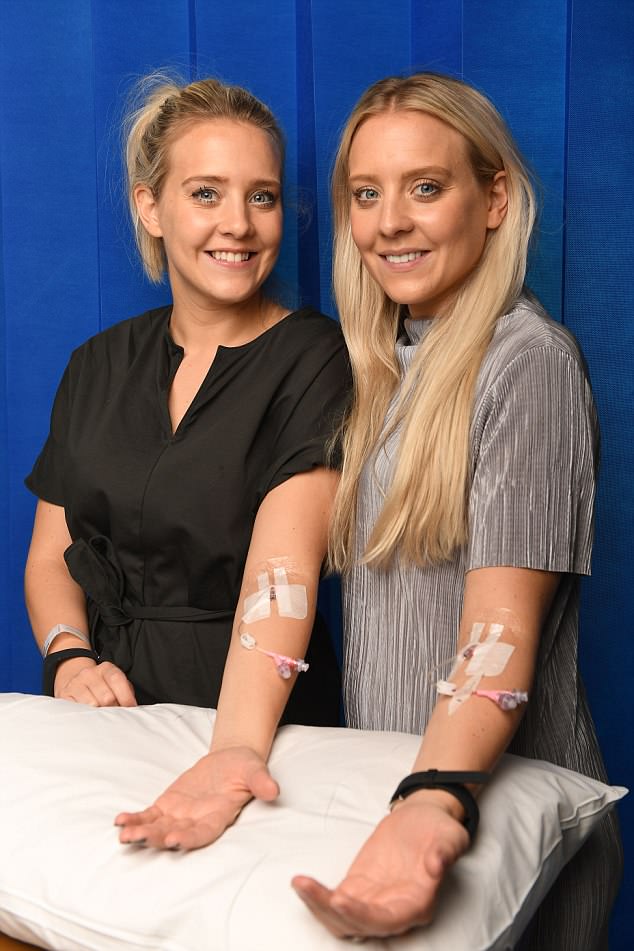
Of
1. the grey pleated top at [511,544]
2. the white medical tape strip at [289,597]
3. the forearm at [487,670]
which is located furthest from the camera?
the white medical tape strip at [289,597]

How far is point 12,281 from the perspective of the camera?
1982mm

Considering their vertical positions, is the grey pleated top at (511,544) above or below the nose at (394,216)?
below

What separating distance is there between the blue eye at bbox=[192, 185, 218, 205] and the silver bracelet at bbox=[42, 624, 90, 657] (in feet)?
2.12

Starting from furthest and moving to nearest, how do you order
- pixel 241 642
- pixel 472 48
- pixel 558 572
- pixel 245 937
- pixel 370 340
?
1. pixel 472 48
2. pixel 370 340
3. pixel 241 642
4. pixel 558 572
5. pixel 245 937

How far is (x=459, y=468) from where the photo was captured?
1.26 metres

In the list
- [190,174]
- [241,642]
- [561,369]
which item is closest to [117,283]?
[190,174]

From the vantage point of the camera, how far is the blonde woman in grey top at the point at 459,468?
3.85 feet

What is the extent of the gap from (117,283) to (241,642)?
0.87 meters

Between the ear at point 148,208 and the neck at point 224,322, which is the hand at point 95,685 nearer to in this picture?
the neck at point 224,322

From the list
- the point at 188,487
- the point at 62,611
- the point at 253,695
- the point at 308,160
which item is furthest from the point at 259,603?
the point at 308,160

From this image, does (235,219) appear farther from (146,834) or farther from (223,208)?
(146,834)

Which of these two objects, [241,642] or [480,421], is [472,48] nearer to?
[480,421]

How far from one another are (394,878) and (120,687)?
690 mm

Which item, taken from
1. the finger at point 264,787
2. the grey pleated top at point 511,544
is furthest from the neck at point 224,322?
the finger at point 264,787
